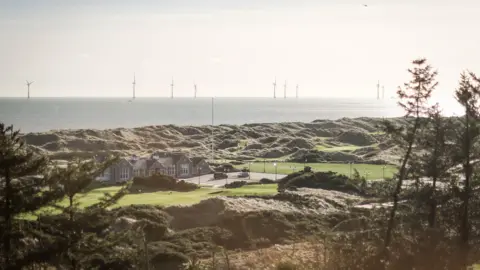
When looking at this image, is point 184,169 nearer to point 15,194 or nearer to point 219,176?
point 219,176

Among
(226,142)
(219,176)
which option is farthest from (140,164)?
(226,142)

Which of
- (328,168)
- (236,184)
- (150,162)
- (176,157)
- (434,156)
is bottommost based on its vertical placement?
(328,168)

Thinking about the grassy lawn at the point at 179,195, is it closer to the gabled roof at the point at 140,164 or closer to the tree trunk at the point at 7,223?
the gabled roof at the point at 140,164

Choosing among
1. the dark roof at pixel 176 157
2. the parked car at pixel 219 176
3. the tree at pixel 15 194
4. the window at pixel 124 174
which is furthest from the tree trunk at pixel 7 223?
the dark roof at pixel 176 157

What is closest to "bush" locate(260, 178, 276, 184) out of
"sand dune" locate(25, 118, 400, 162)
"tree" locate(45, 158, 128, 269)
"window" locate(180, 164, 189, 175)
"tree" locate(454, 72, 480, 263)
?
"window" locate(180, 164, 189, 175)

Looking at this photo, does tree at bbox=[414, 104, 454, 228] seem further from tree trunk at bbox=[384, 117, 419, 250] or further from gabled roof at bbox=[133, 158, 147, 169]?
gabled roof at bbox=[133, 158, 147, 169]

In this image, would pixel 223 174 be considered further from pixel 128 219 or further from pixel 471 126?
pixel 471 126
